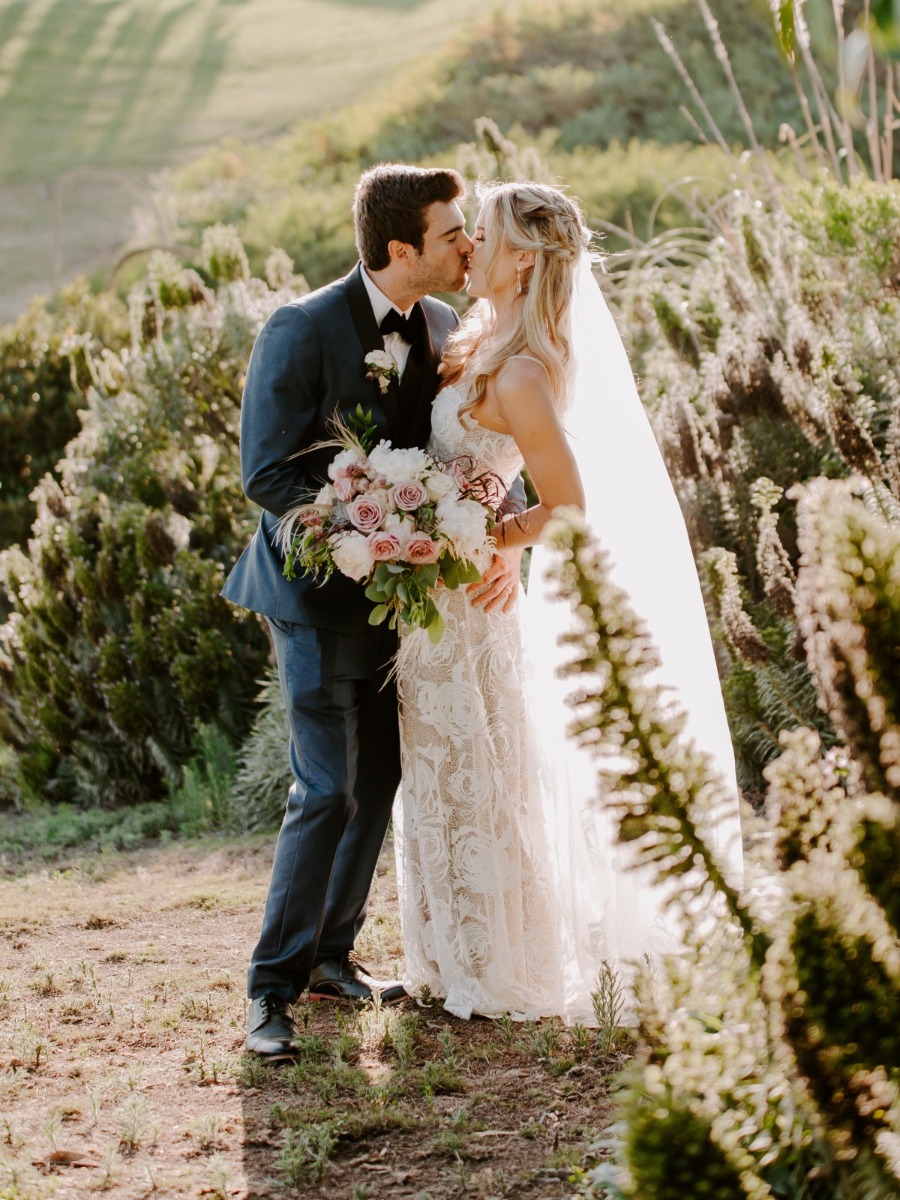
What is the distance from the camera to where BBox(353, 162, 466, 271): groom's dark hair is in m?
3.70

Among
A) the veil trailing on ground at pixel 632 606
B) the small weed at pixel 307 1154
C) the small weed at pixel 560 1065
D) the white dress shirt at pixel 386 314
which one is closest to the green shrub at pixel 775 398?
the veil trailing on ground at pixel 632 606

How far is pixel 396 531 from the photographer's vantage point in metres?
3.28

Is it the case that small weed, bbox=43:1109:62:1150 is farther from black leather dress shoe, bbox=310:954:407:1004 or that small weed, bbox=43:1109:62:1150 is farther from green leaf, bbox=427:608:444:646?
green leaf, bbox=427:608:444:646

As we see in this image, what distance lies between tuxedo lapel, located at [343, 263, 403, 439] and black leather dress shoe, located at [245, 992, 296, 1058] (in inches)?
66.1

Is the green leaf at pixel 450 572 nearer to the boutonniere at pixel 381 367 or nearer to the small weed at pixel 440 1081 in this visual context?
the boutonniere at pixel 381 367

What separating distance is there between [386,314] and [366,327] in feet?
0.30

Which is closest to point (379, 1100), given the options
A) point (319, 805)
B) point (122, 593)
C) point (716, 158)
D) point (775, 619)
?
point (319, 805)

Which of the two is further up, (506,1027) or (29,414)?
(29,414)

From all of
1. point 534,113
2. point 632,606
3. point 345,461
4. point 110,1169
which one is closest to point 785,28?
point 345,461

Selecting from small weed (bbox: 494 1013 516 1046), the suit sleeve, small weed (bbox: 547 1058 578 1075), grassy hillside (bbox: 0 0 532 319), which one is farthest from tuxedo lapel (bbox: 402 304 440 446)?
grassy hillside (bbox: 0 0 532 319)

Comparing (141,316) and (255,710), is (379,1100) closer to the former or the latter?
(255,710)

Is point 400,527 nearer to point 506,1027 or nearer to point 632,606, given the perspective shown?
point 632,606

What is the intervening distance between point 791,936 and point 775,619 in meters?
4.12

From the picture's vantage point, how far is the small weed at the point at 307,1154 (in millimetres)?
2781
